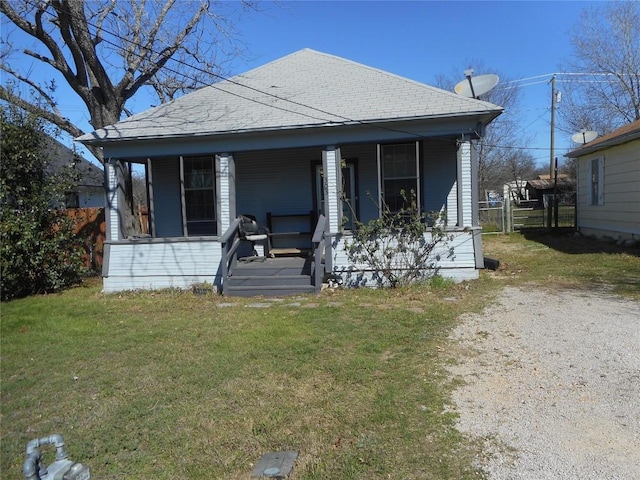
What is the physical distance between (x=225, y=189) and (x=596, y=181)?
12173 millimetres

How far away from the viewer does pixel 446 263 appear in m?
8.93

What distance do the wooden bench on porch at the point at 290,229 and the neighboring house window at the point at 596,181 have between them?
9.52 meters

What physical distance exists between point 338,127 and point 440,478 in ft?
23.1

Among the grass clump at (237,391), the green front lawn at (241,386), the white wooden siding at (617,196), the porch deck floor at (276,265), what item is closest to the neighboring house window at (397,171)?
the porch deck floor at (276,265)

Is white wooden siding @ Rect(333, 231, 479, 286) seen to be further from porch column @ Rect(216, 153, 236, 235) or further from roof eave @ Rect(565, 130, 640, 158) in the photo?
roof eave @ Rect(565, 130, 640, 158)

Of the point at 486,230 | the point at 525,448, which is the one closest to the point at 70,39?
the point at 525,448

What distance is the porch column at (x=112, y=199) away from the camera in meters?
9.75

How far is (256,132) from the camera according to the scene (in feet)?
30.1

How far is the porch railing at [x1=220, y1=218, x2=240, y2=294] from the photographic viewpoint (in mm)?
8898

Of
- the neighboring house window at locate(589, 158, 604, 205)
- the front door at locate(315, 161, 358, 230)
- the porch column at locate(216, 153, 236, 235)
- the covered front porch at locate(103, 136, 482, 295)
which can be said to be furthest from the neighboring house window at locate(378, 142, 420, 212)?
the neighboring house window at locate(589, 158, 604, 205)

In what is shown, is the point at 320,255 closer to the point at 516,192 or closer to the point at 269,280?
the point at 269,280

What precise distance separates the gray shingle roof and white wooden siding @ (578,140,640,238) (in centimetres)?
629

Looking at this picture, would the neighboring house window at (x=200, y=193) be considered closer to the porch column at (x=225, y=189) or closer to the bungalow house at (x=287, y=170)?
the bungalow house at (x=287, y=170)

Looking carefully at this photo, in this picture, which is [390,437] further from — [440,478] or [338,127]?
[338,127]
